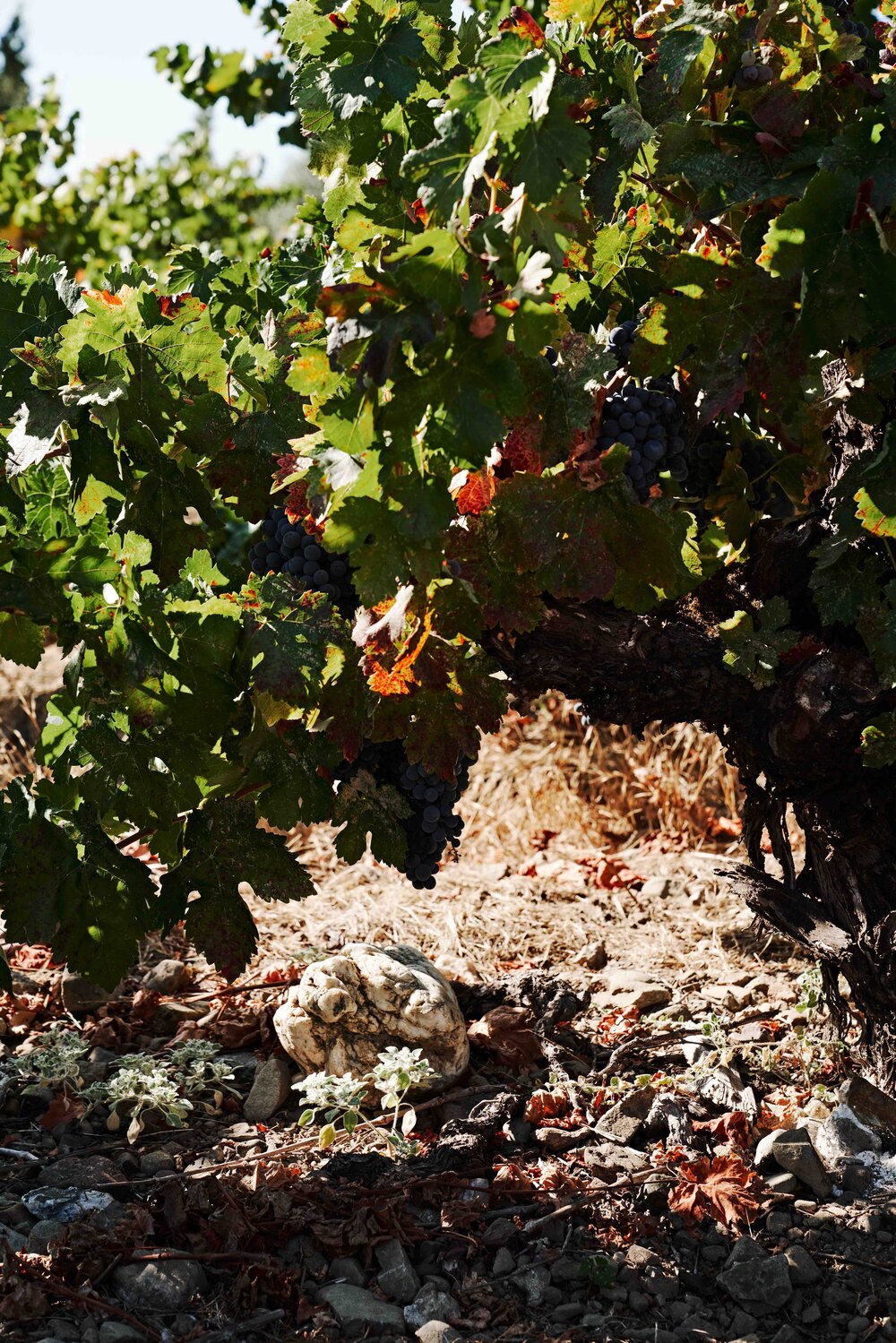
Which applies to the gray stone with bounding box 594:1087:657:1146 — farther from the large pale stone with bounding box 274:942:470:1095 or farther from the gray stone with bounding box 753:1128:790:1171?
the large pale stone with bounding box 274:942:470:1095

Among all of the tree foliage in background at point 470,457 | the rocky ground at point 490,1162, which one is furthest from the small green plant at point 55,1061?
the tree foliage in background at point 470,457

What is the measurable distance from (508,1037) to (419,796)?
0.85 meters

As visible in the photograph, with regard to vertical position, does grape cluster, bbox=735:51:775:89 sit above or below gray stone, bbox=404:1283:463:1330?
above

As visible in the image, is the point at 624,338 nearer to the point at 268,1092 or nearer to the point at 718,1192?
the point at 718,1192

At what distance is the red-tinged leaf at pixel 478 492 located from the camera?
1.97m

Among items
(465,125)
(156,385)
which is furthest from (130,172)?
(465,125)

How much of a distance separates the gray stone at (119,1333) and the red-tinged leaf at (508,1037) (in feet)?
3.53

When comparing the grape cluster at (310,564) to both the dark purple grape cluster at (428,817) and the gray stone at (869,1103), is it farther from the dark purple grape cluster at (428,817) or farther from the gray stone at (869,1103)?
the gray stone at (869,1103)

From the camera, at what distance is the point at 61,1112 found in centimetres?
274

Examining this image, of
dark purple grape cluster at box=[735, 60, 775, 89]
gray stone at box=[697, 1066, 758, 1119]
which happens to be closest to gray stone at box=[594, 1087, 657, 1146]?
gray stone at box=[697, 1066, 758, 1119]

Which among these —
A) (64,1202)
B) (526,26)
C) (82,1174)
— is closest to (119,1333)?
(64,1202)

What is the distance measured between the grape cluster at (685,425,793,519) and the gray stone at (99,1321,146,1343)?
171cm

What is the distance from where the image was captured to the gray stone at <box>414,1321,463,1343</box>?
197 cm

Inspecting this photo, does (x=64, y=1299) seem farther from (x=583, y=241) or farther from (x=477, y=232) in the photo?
(x=583, y=241)
